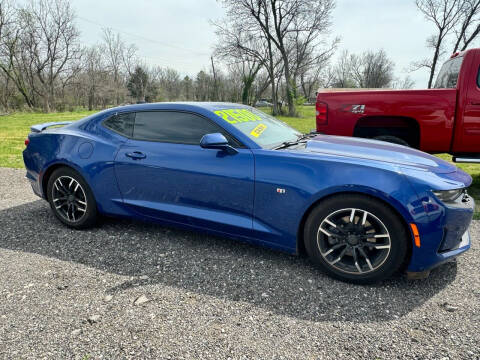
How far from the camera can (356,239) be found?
2.48 m

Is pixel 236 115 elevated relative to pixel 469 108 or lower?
lower

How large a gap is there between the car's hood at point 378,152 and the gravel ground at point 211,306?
94 centimetres

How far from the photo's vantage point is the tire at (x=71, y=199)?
11.4ft

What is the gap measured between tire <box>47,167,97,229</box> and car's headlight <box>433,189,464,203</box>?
130 inches

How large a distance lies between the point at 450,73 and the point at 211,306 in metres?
5.61

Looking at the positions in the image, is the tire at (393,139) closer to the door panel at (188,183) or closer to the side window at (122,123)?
the door panel at (188,183)

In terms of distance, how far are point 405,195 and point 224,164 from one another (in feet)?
4.78

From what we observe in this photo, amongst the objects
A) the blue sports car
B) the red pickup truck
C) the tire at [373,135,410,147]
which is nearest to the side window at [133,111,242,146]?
the blue sports car

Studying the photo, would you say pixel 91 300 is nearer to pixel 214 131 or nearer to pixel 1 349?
pixel 1 349

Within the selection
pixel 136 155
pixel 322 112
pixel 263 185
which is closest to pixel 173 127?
pixel 136 155

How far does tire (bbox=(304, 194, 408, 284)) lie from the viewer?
2367 mm

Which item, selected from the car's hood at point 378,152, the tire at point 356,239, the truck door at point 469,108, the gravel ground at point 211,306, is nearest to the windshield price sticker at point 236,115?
the car's hood at point 378,152

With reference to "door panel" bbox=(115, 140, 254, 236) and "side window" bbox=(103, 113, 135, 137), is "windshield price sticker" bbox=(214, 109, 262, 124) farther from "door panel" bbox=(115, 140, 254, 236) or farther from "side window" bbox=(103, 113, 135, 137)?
"side window" bbox=(103, 113, 135, 137)

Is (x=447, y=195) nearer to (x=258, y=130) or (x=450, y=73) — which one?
(x=258, y=130)
